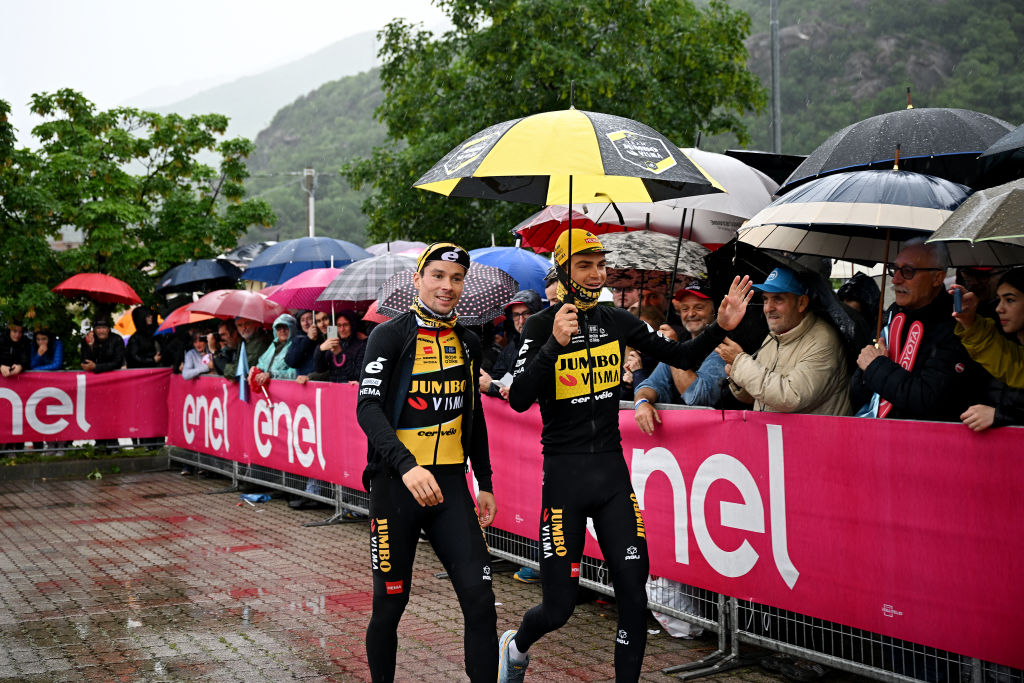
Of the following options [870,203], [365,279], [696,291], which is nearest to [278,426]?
[365,279]

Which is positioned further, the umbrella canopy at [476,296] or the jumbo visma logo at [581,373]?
the umbrella canopy at [476,296]

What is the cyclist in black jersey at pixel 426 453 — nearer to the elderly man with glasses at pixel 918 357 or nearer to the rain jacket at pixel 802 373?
the rain jacket at pixel 802 373

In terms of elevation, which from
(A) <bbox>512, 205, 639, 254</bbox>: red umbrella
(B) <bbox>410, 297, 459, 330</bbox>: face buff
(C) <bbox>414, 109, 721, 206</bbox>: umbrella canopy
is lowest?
(B) <bbox>410, 297, 459, 330</bbox>: face buff

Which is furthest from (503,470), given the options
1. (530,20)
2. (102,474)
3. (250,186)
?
(250,186)

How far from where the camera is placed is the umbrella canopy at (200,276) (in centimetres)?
1702

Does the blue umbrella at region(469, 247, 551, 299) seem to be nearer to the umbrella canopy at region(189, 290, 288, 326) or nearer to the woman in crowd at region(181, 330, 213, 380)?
the umbrella canopy at region(189, 290, 288, 326)

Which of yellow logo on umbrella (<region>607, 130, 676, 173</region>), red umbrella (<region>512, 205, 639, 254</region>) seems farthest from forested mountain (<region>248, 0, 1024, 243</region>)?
yellow logo on umbrella (<region>607, 130, 676, 173</region>)

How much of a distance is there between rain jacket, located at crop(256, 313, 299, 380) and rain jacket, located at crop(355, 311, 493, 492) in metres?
7.65

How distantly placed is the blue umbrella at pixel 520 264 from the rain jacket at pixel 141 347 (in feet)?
27.2

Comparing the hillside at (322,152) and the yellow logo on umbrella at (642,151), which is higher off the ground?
the hillside at (322,152)

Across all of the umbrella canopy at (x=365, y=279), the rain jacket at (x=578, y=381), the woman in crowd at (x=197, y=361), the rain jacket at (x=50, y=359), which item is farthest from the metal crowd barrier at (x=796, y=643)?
the rain jacket at (x=50, y=359)

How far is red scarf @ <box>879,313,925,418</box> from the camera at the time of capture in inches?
206

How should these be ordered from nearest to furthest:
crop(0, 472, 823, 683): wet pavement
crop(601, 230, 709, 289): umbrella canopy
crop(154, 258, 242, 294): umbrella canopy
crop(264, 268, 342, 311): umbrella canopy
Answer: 1. crop(0, 472, 823, 683): wet pavement
2. crop(601, 230, 709, 289): umbrella canopy
3. crop(264, 268, 342, 311): umbrella canopy
4. crop(154, 258, 242, 294): umbrella canopy

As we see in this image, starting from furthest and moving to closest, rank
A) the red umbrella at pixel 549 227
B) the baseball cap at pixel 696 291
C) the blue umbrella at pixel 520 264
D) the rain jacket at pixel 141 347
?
the rain jacket at pixel 141 347, the blue umbrella at pixel 520 264, the red umbrella at pixel 549 227, the baseball cap at pixel 696 291
